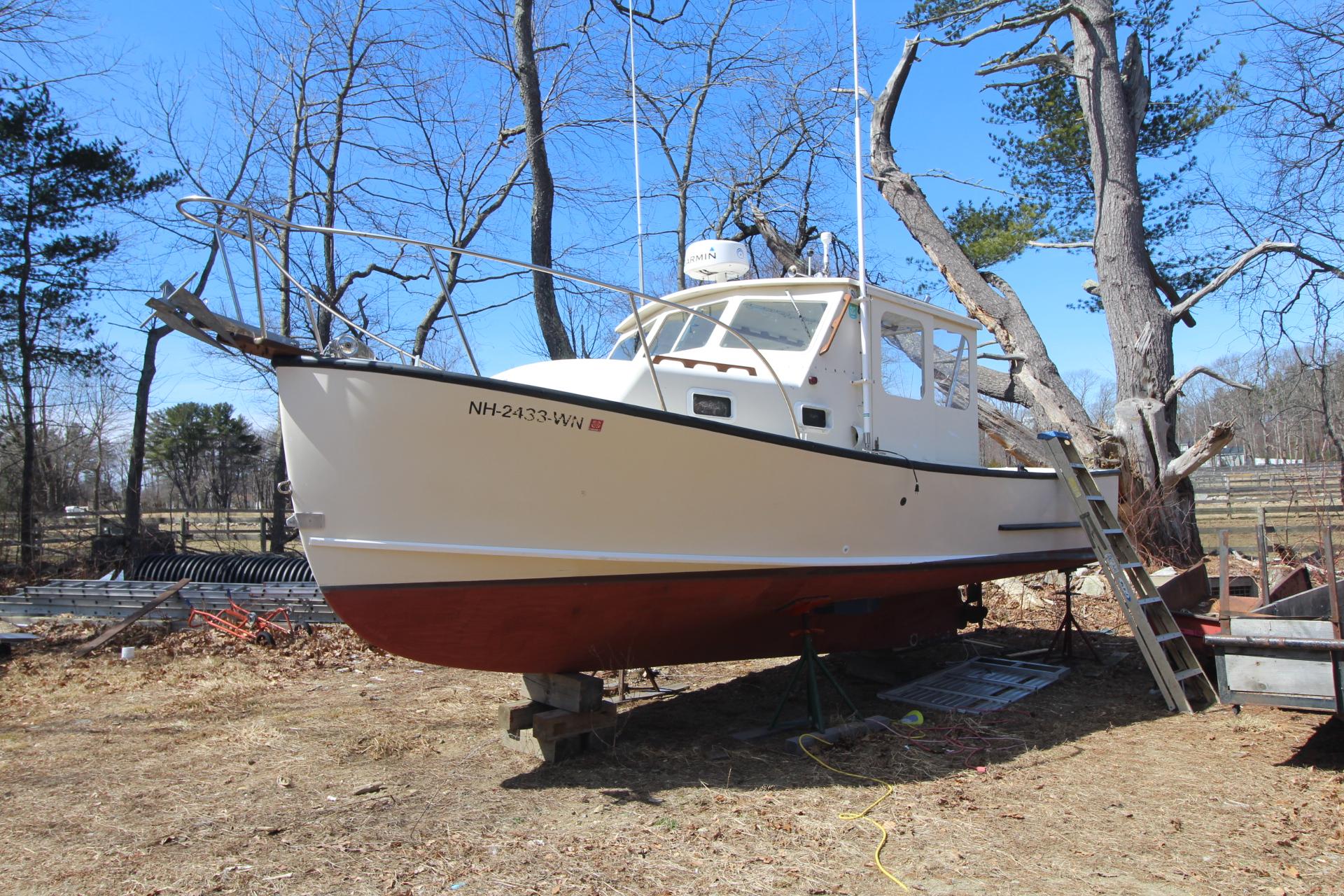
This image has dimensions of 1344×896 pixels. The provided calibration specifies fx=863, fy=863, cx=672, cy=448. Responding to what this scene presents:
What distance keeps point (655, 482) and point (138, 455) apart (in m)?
14.1

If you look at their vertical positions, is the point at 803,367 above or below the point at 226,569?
above

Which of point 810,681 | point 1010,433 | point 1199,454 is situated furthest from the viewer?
point 1010,433

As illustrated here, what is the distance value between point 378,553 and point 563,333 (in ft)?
22.5

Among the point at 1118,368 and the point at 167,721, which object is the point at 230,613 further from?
the point at 1118,368

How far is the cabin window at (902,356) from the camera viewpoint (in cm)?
582

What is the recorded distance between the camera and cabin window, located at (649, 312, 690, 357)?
5898mm

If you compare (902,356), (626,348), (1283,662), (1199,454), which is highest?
(626,348)

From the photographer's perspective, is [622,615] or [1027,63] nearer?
[622,615]

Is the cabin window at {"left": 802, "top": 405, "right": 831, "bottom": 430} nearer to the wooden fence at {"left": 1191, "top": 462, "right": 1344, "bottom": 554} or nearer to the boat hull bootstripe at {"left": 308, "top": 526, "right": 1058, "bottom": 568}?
the boat hull bootstripe at {"left": 308, "top": 526, "right": 1058, "bottom": 568}

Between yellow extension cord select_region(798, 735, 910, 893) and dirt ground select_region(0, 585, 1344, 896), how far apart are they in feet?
0.10

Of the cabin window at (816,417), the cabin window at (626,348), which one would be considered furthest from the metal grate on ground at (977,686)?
the cabin window at (626,348)

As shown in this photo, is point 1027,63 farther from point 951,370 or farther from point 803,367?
point 803,367

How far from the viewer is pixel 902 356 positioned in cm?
598

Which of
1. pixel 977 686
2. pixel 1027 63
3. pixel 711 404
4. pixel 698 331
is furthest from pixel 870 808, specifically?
pixel 1027 63
